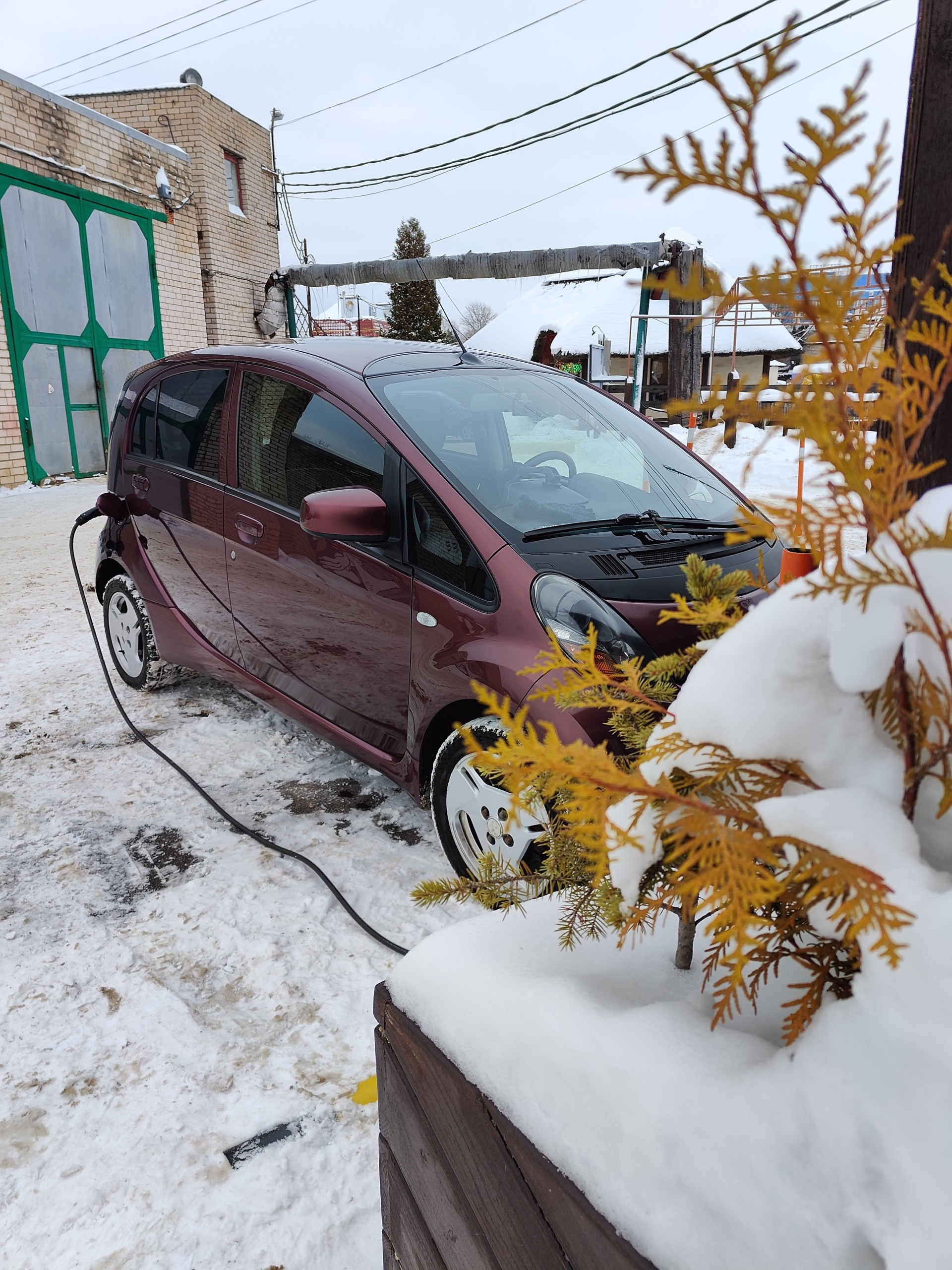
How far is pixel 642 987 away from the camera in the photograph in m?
0.94

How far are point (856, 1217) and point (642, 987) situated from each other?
1.17 ft

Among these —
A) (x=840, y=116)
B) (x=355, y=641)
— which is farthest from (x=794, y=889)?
(x=355, y=641)

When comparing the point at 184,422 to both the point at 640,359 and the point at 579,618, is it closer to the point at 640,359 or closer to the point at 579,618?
the point at 579,618

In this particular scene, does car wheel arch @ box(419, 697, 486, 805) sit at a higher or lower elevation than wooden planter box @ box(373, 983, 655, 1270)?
lower

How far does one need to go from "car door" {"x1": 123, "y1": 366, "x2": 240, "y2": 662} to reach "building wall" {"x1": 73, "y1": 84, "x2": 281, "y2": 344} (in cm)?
1369

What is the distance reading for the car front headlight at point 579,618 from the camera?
2.26 meters

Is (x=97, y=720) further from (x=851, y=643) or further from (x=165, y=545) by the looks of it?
(x=851, y=643)

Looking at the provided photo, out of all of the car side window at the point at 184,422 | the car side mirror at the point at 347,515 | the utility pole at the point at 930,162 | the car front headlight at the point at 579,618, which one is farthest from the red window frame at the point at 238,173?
the utility pole at the point at 930,162

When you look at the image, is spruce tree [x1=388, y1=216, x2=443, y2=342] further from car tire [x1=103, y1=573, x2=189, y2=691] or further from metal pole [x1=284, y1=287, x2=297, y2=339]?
car tire [x1=103, y1=573, x2=189, y2=691]

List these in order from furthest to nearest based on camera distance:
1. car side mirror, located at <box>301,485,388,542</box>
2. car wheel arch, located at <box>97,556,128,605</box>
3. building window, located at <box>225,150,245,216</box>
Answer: building window, located at <box>225,150,245,216</box>
car wheel arch, located at <box>97,556,128,605</box>
car side mirror, located at <box>301,485,388,542</box>

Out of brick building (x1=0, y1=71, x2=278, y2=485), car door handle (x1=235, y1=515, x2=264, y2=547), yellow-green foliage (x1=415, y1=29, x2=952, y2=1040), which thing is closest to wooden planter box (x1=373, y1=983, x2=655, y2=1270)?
yellow-green foliage (x1=415, y1=29, x2=952, y2=1040)

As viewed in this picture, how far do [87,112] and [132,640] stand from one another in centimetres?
1240

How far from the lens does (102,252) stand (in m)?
13.6

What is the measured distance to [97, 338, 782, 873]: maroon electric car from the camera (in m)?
2.42
